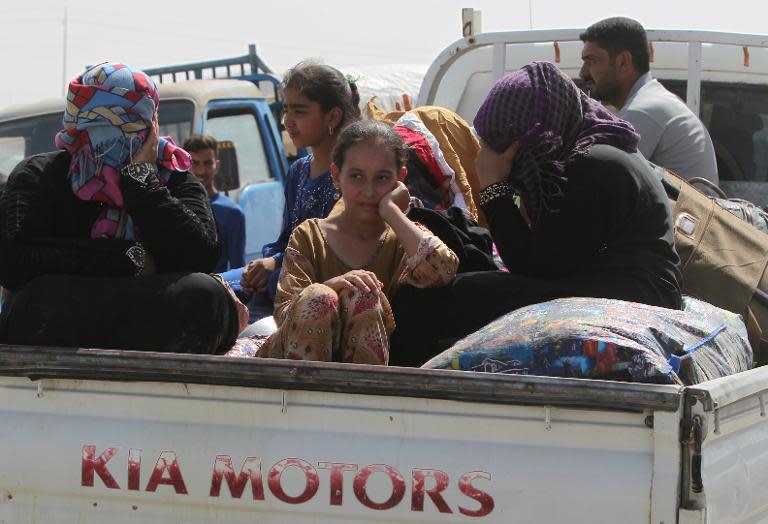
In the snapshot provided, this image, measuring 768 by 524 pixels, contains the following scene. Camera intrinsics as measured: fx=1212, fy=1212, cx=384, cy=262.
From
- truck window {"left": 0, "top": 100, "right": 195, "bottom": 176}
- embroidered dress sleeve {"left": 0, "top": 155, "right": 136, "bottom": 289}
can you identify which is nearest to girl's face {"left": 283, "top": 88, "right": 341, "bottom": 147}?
embroidered dress sleeve {"left": 0, "top": 155, "right": 136, "bottom": 289}

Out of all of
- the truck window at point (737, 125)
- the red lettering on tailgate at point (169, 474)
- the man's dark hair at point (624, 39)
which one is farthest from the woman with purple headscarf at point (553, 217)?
the truck window at point (737, 125)

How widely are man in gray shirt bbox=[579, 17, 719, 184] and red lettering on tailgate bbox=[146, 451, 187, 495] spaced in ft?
10.5

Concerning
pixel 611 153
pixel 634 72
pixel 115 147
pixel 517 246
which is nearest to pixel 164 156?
pixel 115 147

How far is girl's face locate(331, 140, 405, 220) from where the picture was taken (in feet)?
12.5

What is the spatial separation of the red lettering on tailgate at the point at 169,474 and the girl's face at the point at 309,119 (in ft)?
6.66

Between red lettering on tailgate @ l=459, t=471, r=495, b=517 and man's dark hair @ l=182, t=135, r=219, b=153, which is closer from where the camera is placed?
red lettering on tailgate @ l=459, t=471, r=495, b=517

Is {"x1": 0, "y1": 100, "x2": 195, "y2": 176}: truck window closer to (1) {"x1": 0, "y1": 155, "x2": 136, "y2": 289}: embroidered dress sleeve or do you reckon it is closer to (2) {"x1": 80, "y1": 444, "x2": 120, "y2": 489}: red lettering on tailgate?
(1) {"x1": 0, "y1": 155, "x2": 136, "y2": 289}: embroidered dress sleeve

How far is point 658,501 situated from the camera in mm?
2633

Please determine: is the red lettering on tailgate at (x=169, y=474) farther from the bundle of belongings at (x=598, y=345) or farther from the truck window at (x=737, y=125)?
the truck window at (x=737, y=125)

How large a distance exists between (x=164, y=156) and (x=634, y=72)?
9.51 ft

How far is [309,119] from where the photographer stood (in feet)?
15.4

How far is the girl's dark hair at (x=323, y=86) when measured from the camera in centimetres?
467

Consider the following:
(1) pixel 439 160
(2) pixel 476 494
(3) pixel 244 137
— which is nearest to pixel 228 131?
(3) pixel 244 137

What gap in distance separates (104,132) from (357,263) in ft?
2.83
